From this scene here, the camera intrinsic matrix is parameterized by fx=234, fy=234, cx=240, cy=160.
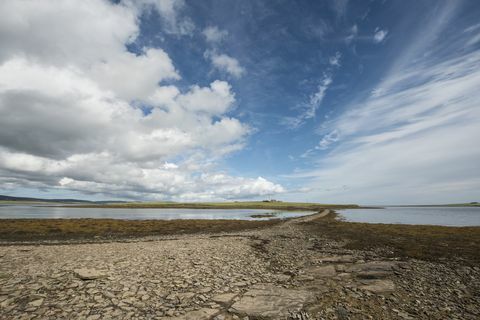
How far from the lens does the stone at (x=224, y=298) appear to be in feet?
32.0

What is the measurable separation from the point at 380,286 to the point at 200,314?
8.85 metres

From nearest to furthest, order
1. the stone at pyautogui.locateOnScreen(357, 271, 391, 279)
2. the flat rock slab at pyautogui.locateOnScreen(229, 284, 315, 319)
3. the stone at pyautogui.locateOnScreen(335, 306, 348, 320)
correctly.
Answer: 1. the stone at pyautogui.locateOnScreen(335, 306, 348, 320)
2. the flat rock slab at pyautogui.locateOnScreen(229, 284, 315, 319)
3. the stone at pyautogui.locateOnScreen(357, 271, 391, 279)

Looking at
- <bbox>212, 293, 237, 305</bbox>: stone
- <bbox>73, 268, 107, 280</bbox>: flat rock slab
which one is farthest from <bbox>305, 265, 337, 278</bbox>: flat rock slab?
<bbox>73, 268, 107, 280</bbox>: flat rock slab

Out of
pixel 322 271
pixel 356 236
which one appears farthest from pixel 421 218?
pixel 322 271

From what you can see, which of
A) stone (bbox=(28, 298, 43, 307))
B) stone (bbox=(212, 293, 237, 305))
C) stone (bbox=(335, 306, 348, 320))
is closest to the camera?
stone (bbox=(335, 306, 348, 320))

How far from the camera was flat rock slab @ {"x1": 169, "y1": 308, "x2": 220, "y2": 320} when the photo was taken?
841 centimetres

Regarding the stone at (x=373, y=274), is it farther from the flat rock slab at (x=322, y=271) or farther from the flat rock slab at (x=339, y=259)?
the flat rock slab at (x=339, y=259)

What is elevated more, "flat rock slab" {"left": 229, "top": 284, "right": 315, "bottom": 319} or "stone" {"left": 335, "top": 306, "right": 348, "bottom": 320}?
"flat rock slab" {"left": 229, "top": 284, "right": 315, "bottom": 319}

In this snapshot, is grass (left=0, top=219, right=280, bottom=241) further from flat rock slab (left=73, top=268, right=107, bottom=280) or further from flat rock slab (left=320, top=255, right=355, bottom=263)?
flat rock slab (left=320, top=255, right=355, bottom=263)

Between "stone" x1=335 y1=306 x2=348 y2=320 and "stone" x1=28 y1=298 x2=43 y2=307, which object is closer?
"stone" x1=335 y1=306 x2=348 y2=320

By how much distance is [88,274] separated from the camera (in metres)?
12.0

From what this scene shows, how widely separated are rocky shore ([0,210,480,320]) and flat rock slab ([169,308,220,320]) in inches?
1.5

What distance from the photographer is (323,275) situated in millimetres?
13312

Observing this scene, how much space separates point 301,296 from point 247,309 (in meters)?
2.66
